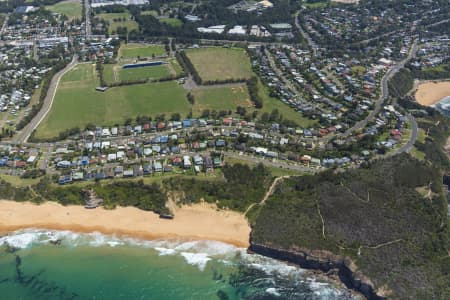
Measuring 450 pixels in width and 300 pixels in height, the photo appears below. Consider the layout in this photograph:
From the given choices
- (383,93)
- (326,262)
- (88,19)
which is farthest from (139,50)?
(326,262)

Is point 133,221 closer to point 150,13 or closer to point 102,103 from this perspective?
point 102,103

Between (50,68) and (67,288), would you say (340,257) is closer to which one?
(67,288)

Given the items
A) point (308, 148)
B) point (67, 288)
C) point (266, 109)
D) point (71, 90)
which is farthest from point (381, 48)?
point (67, 288)

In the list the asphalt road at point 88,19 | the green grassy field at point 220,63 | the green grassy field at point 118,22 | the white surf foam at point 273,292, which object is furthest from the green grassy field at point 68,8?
the white surf foam at point 273,292

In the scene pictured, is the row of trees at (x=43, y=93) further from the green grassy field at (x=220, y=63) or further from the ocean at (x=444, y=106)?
the ocean at (x=444, y=106)

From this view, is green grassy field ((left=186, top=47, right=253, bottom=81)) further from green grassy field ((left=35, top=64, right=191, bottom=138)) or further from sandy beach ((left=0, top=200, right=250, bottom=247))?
sandy beach ((left=0, top=200, right=250, bottom=247))
